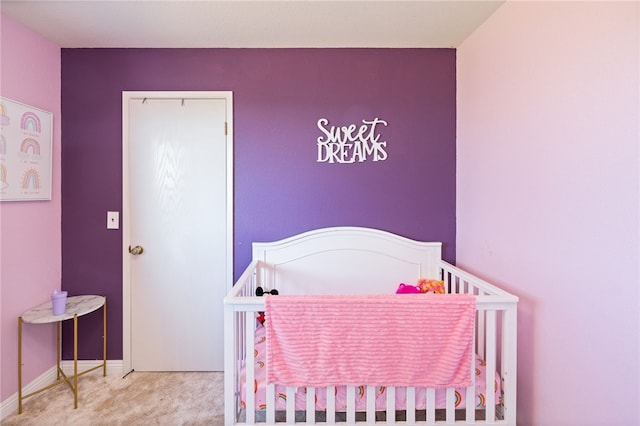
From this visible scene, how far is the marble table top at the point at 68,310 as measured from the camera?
5.77ft

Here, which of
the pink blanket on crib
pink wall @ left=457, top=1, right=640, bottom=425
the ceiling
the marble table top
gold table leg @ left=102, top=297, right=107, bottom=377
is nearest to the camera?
pink wall @ left=457, top=1, right=640, bottom=425

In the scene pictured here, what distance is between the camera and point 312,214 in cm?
218

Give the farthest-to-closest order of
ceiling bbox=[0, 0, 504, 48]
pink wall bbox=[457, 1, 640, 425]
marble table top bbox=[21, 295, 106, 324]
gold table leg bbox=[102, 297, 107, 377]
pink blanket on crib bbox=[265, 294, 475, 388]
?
gold table leg bbox=[102, 297, 107, 377] < marble table top bbox=[21, 295, 106, 324] < ceiling bbox=[0, 0, 504, 48] < pink blanket on crib bbox=[265, 294, 475, 388] < pink wall bbox=[457, 1, 640, 425]

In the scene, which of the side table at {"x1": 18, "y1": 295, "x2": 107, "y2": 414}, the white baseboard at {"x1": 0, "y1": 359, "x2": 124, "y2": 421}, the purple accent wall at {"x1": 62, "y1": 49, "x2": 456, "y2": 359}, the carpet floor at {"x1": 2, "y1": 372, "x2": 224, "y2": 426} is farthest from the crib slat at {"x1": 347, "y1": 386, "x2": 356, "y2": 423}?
the white baseboard at {"x1": 0, "y1": 359, "x2": 124, "y2": 421}

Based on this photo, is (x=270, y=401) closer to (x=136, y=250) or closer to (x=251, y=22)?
(x=136, y=250)

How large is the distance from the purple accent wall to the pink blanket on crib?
0.94 meters

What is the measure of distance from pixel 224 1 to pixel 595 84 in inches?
65.9

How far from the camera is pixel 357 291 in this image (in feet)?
7.02

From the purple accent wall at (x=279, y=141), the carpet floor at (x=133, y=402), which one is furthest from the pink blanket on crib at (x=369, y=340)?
the purple accent wall at (x=279, y=141)

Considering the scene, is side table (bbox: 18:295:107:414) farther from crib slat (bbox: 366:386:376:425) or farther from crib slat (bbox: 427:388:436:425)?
crib slat (bbox: 427:388:436:425)

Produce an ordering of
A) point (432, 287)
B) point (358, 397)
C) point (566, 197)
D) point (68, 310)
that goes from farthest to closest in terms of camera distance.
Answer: point (68, 310), point (432, 287), point (358, 397), point (566, 197)

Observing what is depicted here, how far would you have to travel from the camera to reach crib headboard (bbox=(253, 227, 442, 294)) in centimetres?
213

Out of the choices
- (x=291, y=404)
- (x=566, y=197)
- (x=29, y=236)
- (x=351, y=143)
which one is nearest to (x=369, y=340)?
(x=291, y=404)

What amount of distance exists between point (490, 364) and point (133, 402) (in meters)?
1.93
